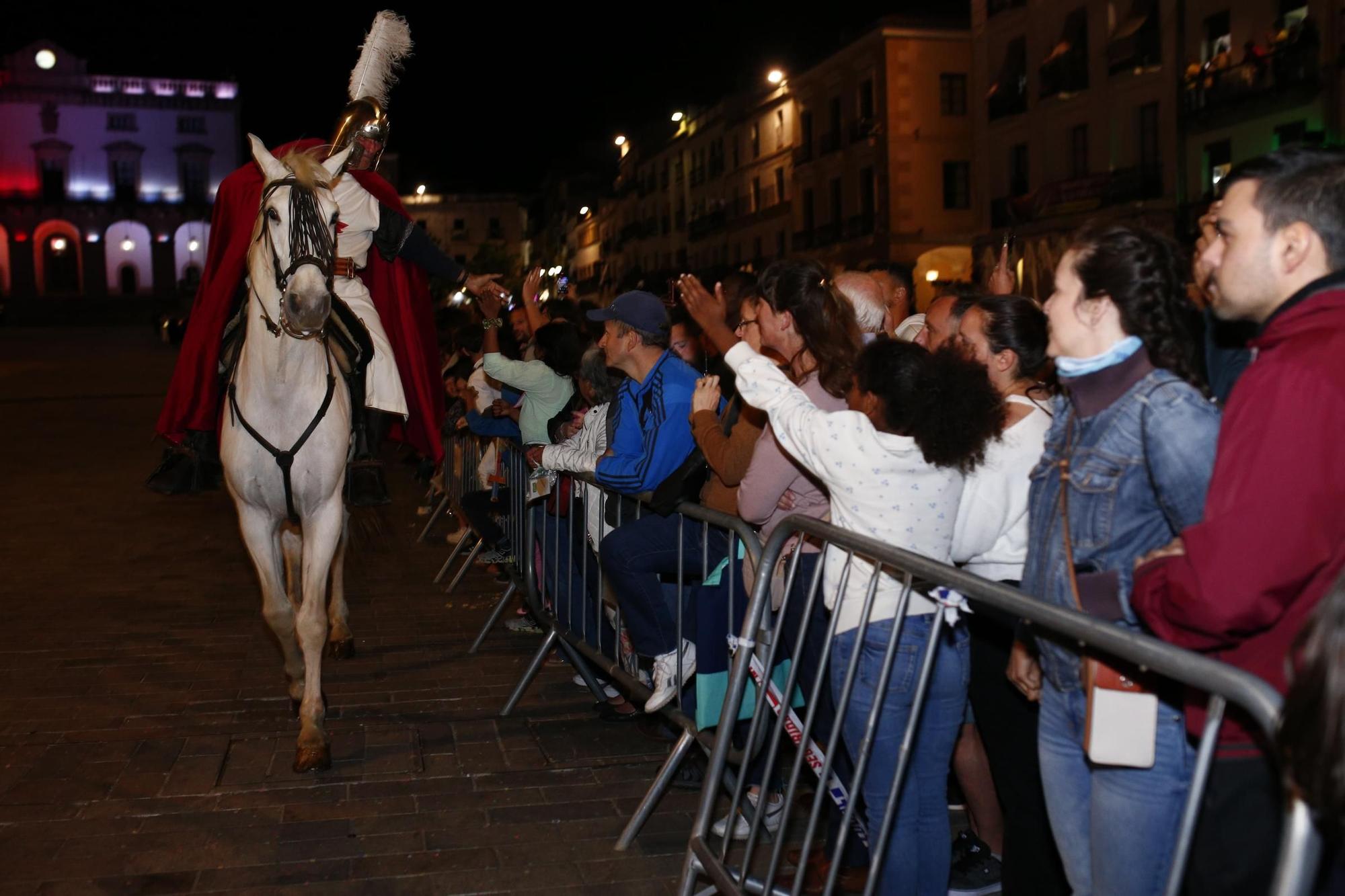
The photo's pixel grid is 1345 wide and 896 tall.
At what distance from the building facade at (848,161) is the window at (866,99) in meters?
0.05

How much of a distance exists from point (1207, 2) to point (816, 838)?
2592cm

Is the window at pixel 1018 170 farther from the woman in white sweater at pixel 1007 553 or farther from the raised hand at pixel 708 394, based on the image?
the woman in white sweater at pixel 1007 553

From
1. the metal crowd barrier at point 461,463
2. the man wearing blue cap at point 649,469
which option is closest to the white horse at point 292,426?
the man wearing blue cap at point 649,469

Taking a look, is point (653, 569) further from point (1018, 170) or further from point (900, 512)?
point (1018, 170)

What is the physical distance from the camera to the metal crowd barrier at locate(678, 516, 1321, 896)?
1.98 m

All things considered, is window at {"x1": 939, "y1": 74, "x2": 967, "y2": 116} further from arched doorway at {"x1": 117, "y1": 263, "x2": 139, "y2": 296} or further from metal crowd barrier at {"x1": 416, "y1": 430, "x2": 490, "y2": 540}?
arched doorway at {"x1": 117, "y1": 263, "x2": 139, "y2": 296}

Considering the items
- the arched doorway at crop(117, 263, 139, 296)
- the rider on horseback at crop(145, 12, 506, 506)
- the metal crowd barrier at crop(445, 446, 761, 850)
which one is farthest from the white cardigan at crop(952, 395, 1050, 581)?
the arched doorway at crop(117, 263, 139, 296)

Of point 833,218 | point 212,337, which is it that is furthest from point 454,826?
point 833,218

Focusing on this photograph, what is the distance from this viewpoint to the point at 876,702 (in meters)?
3.19

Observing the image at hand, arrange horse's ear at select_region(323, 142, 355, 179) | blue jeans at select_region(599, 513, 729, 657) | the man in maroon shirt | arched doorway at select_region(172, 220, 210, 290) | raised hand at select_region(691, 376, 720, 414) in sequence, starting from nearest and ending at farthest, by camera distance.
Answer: the man in maroon shirt
raised hand at select_region(691, 376, 720, 414)
blue jeans at select_region(599, 513, 729, 657)
horse's ear at select_region(323, 142, 355, 179)
arched doorway at select_region(172, 220, 210, 290)

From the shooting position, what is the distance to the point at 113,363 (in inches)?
1480

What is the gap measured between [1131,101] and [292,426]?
1059 inches

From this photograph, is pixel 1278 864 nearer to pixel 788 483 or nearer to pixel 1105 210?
pixel 788 483

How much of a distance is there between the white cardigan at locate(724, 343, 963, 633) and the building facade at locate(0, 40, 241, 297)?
8235cm
